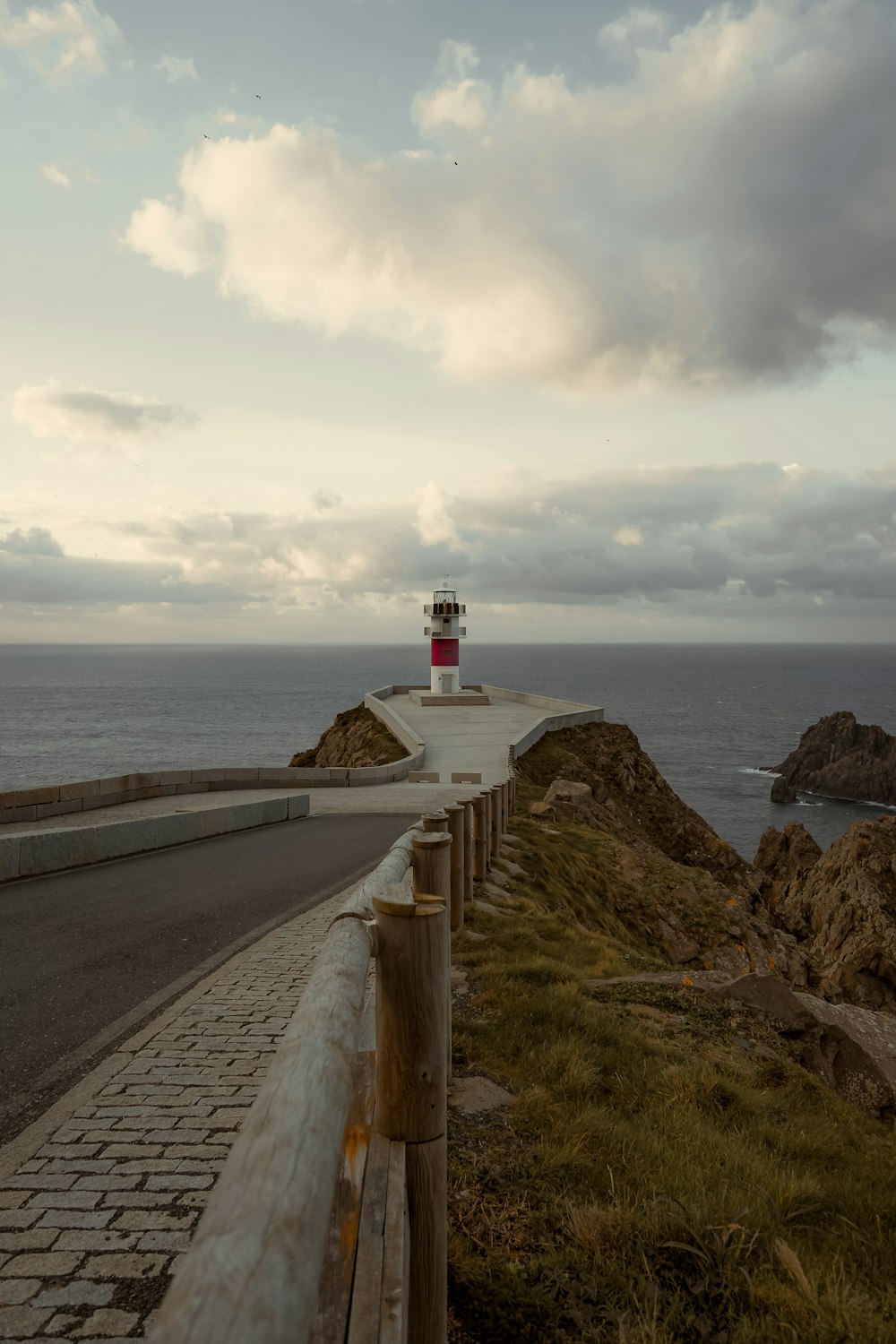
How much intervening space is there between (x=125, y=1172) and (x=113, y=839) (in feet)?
31.8

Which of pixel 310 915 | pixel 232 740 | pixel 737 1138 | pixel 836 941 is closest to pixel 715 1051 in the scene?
pixel 737 1138

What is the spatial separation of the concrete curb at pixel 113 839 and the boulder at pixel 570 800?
296 inches

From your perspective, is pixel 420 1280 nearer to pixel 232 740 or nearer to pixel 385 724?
pixel 385 724

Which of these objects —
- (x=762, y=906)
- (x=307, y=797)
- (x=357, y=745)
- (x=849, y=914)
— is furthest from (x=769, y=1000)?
(x=357, y=745)

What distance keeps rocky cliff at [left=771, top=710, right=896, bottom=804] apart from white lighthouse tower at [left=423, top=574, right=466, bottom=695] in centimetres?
2735

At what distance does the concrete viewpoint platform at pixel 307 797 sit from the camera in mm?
11797

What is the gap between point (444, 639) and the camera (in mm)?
A: 55625

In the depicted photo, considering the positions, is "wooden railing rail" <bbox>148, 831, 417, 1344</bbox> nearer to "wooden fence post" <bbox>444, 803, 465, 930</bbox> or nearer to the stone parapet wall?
"wooden fence post" <bbox>444, 803, 465, 930</bbox>

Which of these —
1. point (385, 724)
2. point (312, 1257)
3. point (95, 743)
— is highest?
point (312, 1257)

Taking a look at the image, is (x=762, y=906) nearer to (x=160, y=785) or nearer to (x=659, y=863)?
(x=659, y=863)

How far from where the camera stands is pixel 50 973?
6.60m

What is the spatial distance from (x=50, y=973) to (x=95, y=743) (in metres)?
81.9

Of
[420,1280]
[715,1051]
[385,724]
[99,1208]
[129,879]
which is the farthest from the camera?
[385,724]

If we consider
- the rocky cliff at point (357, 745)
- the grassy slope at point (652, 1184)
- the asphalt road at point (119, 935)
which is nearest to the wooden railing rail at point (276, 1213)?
the grassy slope at point (652, 1184)
